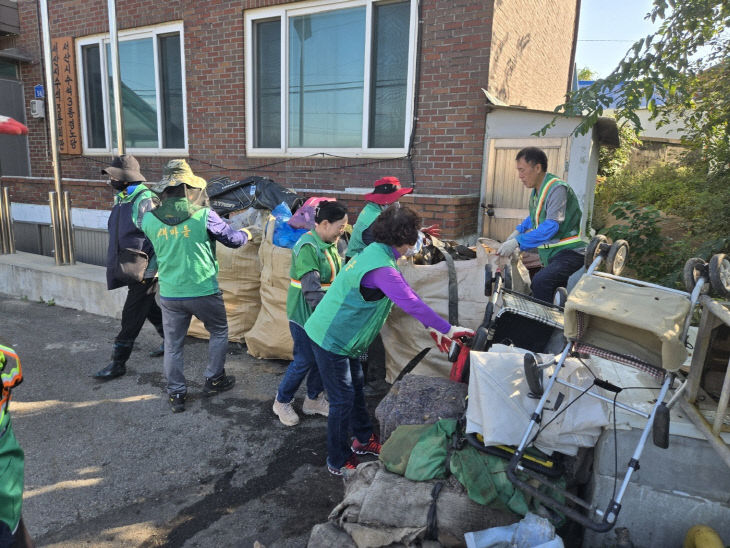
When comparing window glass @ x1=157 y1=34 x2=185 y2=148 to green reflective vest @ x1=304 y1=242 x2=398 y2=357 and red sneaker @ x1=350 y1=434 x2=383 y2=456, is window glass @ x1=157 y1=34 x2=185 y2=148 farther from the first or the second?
red sneaker @ x1=350 y1=434 x2=383 y2=456

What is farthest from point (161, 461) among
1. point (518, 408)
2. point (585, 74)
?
point (585, 74)

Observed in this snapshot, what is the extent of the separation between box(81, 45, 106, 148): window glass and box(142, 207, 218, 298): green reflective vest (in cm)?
614

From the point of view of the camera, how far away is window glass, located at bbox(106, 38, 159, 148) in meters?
8.09

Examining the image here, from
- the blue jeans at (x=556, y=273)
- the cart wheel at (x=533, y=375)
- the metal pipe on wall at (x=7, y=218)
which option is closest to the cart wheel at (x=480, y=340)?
the cart wheel at (x=533, y=375)

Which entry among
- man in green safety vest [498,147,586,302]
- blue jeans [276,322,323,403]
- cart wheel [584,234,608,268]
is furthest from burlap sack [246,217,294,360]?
cart wheel [584,234,608,268]

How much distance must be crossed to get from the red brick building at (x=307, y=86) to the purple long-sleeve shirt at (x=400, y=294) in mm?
2724

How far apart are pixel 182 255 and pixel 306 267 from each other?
1.05 m

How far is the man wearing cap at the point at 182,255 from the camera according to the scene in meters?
3.74

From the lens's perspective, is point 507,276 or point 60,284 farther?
point 60,284

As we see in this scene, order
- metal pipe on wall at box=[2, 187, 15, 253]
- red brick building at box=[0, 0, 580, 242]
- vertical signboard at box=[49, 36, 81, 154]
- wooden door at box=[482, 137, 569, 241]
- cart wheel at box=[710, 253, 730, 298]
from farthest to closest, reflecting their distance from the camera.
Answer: vertical signboard at box=[49, 36, 81, 154] → metal pipe on wall at box=[2, 187, 15, 253] → red brick building at box=[0, 0, 580, 242] → wooden door at box=[482, 137, 569, 241] → cart wheel at box=[710, 253, 730, 298]

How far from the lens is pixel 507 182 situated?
5.68 m

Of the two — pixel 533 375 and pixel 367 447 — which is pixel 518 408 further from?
pixel 367 447

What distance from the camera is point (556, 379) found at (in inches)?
91.6

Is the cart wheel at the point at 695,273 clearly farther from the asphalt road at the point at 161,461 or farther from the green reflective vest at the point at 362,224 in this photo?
the green reflective vest at the point at 362,224
